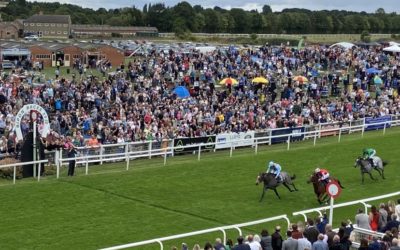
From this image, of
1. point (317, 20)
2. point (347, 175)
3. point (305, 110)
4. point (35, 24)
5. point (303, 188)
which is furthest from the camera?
point (317, 20)

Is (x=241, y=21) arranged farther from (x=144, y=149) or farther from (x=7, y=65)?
(x=144, y=149)

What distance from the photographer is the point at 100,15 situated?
162375mm

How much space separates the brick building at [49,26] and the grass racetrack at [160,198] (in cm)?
10193

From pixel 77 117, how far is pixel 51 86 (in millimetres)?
6023

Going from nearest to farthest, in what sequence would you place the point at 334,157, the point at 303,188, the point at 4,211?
1. the point at 4,211
2. the point at 303,188
3. the point at 334,157

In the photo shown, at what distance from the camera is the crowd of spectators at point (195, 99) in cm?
2720

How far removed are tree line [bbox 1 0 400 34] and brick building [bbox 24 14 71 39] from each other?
23.5 meters

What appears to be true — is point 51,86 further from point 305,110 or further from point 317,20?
point 317,20

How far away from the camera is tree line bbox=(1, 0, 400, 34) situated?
144m

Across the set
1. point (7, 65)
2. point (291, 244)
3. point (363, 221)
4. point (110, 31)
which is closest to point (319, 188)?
point (363, 221)

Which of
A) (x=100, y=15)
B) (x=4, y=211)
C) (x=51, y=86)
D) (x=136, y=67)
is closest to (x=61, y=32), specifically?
(x=100, y=15)

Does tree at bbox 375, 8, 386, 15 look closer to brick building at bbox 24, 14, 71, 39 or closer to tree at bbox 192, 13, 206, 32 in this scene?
tree at bbox 192, 13, 206, 32

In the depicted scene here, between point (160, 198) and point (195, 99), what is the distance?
1606cm

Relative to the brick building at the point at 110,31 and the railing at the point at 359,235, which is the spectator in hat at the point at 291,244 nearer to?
the railing at the point at 359,235
